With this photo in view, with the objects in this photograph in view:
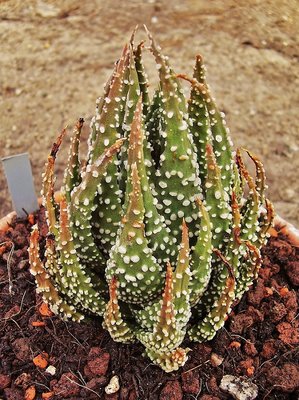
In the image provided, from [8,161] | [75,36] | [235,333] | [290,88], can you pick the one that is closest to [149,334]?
[235,333]

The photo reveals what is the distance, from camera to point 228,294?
1.35m

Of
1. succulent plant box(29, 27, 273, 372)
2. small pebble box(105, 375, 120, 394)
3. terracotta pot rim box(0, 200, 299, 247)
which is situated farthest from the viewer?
terracotta pot rim box(0, 200, 299, 247)

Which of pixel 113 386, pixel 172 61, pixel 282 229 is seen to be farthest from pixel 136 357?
pixel 172 61

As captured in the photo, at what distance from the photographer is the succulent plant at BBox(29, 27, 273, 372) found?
1.24 metres

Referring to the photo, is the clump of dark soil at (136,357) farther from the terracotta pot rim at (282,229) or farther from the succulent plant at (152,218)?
the terracotta pot rim at (282,229)

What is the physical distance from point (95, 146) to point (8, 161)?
1.73 ft

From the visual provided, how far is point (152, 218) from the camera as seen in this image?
4.14 ft

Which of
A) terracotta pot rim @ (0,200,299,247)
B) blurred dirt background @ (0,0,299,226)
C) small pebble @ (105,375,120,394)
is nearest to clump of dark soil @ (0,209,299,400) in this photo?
small pebble @ (105,375,120,394)

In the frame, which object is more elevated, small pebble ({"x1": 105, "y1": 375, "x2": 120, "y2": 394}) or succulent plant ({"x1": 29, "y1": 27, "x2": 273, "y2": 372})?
succulent plant ({"x1": 29, "y1": 27, "x2": 273, "y2": 372})

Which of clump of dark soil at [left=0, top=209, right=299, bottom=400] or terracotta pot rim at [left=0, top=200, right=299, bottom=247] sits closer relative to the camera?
clump of dark soil at [left=0, top=209, right=299, bottom=400]

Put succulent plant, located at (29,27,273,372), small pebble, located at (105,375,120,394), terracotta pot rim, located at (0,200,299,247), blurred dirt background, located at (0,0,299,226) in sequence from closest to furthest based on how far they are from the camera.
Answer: succulent plant, located at (29,27,273,372) < small pebble, located at (105,375,120,394) < terracotta pot rim, located at (0,200,299,247) < blurred dirt background, located at (0,0,299,226)

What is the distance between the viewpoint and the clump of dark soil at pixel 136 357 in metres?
1.46

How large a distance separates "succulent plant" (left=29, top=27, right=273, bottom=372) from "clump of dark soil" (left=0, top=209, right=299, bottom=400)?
0.26 ft

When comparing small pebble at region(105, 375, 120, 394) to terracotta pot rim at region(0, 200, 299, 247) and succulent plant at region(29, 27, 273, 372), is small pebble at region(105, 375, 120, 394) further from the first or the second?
terracotta pot rim at region(0, 200, 299, 247)
